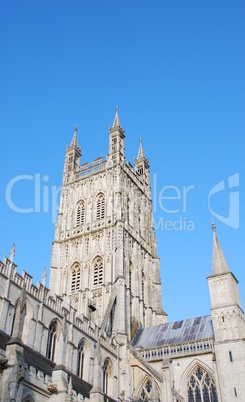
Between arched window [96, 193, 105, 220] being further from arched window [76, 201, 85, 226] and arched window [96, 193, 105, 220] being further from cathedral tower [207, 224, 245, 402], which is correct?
cathedral tower [207, 224, 245, 402]

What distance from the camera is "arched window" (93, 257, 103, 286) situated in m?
39.6

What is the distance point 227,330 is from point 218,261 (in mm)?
5246

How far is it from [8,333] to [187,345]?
14058mm

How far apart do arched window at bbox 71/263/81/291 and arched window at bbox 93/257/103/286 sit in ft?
5.51

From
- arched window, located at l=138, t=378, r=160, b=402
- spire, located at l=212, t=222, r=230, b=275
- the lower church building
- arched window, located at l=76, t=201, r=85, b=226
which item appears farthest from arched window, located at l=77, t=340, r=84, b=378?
arched window, located at l=76, t=201, r=85, b=226

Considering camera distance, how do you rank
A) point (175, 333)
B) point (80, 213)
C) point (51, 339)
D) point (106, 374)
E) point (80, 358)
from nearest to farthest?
1. point (51, 339)
2. point (80, 358)
3. point (106, 374)
4. point (175, 333)
5. point (80, 213)

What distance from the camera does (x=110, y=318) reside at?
35.7m

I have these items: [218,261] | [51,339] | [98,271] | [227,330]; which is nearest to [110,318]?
[98,271]

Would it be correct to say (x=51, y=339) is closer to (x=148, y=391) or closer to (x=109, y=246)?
(x=148, y=391)

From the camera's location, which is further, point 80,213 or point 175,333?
point 80,213

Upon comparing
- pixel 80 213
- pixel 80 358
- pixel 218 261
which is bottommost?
pixel 80 358

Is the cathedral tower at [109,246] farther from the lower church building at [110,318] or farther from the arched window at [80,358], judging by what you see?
the arched window at [80,358]

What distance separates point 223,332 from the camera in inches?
1152

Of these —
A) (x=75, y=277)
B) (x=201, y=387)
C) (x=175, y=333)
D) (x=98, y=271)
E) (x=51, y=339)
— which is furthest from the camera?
(x=75, y=277)
